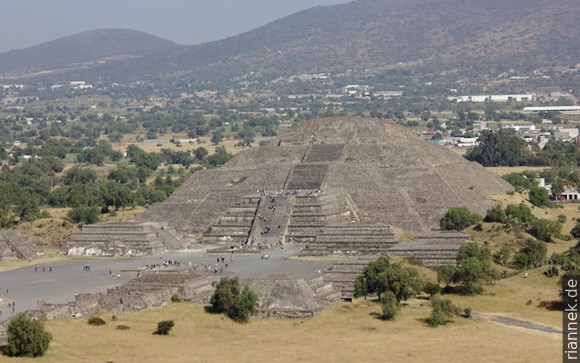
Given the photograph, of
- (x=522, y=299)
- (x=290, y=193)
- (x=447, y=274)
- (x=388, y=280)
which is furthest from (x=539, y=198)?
(x=388, y=280)

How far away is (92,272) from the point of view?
77500mm

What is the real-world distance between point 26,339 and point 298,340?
12188mm

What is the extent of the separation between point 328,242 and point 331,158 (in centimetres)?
2169

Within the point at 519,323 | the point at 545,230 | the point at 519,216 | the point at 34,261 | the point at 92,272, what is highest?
the point at 92,272

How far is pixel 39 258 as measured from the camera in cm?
8569

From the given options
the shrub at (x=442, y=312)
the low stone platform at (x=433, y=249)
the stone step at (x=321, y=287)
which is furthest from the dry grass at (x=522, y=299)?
the stone step at (x=321, y=287)

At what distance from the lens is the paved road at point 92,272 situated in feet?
223

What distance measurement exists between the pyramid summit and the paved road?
5.89m

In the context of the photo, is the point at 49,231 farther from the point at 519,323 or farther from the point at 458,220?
the point at 519,323

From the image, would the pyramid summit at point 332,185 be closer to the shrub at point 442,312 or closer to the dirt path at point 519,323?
the dirt path at point 519,323

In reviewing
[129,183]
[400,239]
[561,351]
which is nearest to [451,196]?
[400,239]

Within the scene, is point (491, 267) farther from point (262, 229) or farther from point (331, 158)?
point (331, 158)

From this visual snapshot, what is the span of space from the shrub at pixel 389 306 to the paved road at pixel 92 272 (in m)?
6.69

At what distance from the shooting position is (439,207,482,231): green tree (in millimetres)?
86250
